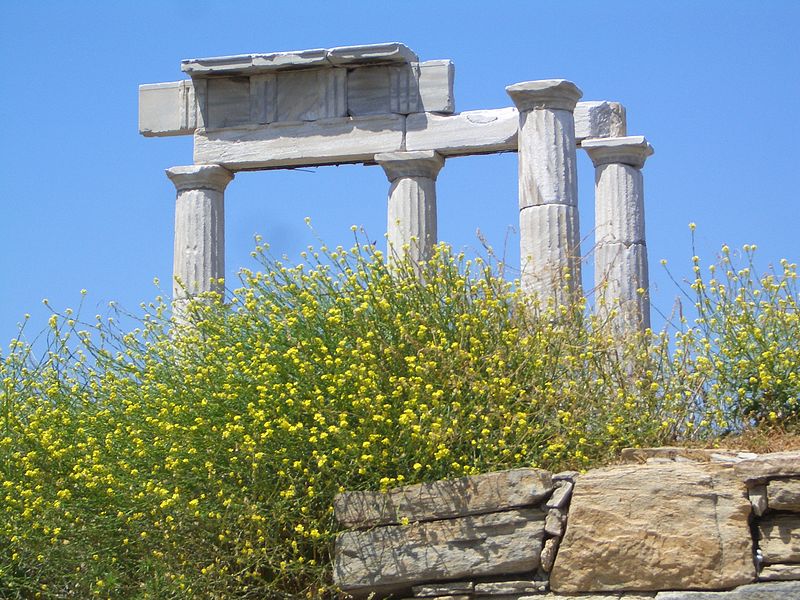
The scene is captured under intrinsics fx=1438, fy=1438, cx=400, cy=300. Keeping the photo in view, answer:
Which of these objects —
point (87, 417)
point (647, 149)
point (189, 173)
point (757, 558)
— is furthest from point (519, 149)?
point (757, 558)

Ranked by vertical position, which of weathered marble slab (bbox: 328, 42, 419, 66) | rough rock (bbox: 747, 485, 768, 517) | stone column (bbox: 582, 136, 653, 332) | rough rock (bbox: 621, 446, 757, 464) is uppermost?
weathered marble slab (bbox: 328, 42, 419, 66)

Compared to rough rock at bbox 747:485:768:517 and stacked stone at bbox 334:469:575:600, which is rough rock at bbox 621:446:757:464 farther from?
stacked stone at bbox 334:469:575:600

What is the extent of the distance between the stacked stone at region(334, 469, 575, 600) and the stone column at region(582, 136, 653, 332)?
710 centimetres

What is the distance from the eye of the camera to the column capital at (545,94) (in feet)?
50.6

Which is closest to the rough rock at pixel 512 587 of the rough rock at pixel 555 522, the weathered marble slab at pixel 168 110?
the rough rock at pixel 555 522

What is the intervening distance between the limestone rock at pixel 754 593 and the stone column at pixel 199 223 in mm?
9413

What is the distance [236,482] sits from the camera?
1009 cm

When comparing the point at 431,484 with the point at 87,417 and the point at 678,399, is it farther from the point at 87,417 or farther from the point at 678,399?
the point at 87,417

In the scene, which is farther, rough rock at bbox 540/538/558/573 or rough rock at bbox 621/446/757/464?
rough rock at bbox 621/446/757/464

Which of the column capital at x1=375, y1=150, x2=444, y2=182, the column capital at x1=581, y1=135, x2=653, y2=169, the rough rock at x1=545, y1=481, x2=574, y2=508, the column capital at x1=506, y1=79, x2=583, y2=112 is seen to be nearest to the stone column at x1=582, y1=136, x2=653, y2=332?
the column capital at x1=581, y1=135, x2=653, y2=169

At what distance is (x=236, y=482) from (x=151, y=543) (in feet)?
2.52

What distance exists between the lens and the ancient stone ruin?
15.5 meters

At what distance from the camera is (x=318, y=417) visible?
9.61 m

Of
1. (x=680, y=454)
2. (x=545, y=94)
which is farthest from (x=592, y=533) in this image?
(x=545, y=94)
